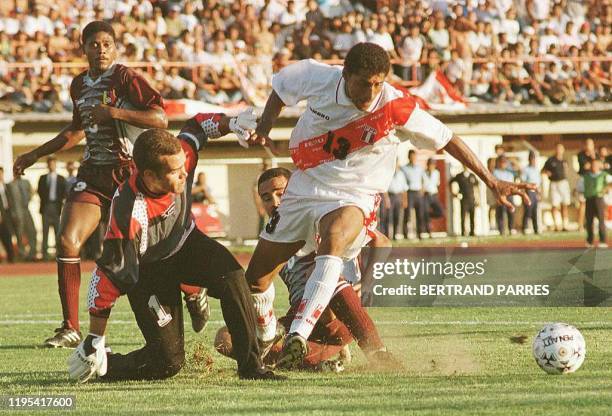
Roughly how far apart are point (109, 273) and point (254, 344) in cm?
101

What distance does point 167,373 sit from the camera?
726 centimetres

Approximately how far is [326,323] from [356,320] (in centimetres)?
35

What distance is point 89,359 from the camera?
22.0ft

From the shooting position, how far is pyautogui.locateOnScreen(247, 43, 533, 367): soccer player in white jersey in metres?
7.41

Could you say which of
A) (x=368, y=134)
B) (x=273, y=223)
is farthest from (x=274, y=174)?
(x=368, y=134)

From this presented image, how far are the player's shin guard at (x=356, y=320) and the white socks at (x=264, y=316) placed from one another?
51 cm

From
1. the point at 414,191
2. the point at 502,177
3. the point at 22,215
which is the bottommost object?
the point at 414,191

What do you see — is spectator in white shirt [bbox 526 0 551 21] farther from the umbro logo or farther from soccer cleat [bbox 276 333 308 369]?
soccer cleat [bbox 276 333 308 369]

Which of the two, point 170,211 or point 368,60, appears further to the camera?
point 368,60

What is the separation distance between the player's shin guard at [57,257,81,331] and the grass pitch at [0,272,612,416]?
355 millimetres

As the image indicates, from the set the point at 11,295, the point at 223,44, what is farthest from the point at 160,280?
the point at 223,44

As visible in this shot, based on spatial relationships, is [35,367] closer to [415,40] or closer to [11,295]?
[11,295]

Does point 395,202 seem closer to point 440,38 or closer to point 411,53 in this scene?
point 411,53

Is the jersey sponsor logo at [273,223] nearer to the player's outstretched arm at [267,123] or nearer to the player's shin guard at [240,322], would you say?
the player's outstretched arm at [267,123]
